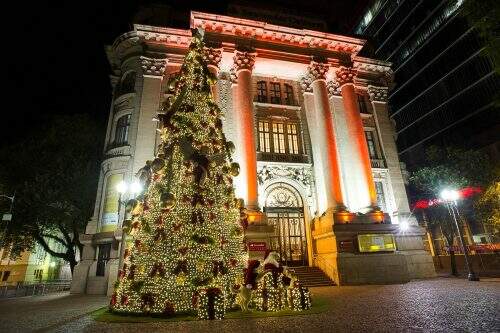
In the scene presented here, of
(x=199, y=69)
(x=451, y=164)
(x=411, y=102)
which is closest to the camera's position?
(x=199, y=69)

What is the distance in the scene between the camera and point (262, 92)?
23938mm

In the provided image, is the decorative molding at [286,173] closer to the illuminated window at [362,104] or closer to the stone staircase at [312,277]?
the stone staircase at [312,277]

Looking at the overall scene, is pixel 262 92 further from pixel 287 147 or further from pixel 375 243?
pixel 375 243

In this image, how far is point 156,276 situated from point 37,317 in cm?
409

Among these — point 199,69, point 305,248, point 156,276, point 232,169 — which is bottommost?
point 156,276

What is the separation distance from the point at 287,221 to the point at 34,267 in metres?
34.9

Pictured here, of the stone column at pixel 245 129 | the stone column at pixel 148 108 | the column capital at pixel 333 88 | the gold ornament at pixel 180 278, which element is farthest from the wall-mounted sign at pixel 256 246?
the column capital at pixel 333 88

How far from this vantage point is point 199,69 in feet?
38.4

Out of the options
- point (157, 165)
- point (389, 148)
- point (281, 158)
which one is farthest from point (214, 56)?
point (389, 148)

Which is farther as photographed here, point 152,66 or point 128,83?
point 128,83

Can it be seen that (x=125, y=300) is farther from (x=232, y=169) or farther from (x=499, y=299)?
(x=499, y=299)

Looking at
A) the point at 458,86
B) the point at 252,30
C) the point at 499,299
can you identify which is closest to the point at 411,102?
the point at 458,86

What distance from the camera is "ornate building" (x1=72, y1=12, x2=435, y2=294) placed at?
18062 mm

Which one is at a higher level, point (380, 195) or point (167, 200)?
point (380, 195)
